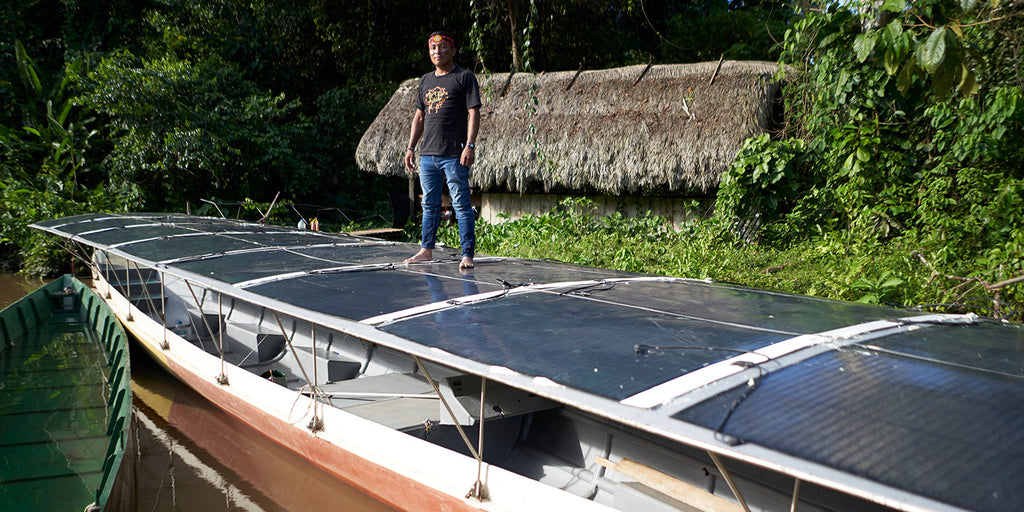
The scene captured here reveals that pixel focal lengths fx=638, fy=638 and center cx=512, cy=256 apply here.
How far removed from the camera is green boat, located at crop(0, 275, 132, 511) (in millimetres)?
4016

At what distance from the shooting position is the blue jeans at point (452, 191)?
4.35 meters

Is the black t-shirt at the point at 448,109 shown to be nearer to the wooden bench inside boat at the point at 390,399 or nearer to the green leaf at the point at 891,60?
the wooden bench inside boat at the point at 390,399

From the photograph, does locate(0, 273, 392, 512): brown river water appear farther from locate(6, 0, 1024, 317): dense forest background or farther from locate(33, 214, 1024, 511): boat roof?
locate(6, 0, 1024, 317): dense forest background

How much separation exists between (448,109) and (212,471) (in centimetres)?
307

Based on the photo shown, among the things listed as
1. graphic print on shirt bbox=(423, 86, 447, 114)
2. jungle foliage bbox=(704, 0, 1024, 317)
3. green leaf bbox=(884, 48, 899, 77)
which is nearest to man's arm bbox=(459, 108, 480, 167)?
graphic print on shirt bbox=(423, 86, 447, 114)

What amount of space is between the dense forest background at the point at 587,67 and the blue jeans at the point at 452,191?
2.45 metres

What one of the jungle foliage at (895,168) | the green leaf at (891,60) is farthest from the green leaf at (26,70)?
the green leaf at (891,60)

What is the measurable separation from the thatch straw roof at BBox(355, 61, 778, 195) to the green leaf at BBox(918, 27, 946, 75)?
18.7ft

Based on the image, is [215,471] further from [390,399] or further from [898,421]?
[898,421]

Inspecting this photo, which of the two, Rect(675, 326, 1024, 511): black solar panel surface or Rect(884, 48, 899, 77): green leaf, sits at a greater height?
Rect(884, 48, 899, 77): green leaf

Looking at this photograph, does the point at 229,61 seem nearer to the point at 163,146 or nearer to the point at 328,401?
the point at 163,146

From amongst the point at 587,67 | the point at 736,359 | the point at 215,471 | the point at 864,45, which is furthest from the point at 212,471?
→ the point at 587,67

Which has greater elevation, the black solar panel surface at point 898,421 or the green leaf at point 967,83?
the green leaf at point 967,83

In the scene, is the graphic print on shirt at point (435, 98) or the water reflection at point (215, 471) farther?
the graphic print on shirt at point (435, 98)
